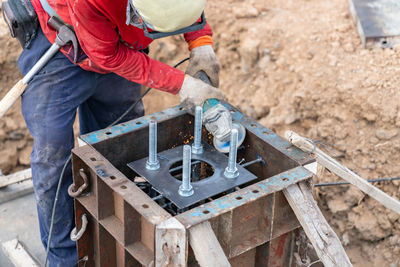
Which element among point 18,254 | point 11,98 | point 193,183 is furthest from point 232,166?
point 18,254

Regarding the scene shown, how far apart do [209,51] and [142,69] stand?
57 centimetres

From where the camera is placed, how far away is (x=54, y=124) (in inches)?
127

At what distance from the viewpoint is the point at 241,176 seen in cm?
282

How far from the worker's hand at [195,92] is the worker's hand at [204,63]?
257mm

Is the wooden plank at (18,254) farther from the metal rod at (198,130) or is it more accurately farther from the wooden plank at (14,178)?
the metal rod at (198,130)

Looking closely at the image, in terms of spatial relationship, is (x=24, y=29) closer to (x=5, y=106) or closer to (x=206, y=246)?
(x=5, y=106)

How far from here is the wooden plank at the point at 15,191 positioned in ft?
14.1

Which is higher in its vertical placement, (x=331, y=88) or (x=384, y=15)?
(x=384, y=15)

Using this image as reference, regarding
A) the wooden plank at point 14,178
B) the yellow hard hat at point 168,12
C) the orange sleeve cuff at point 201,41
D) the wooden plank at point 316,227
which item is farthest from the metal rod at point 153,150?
the wooden plank at point 14,178

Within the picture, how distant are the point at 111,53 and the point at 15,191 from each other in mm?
1987

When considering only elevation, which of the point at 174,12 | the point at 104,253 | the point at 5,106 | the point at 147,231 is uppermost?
the point at 174,12

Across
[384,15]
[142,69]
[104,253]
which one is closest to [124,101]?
[142,69]

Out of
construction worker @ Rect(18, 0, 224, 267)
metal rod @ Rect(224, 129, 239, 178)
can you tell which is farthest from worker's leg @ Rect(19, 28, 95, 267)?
metal rod @ Rect(224, 129, 239, 178)

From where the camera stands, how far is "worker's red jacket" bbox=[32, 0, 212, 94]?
2.79m
